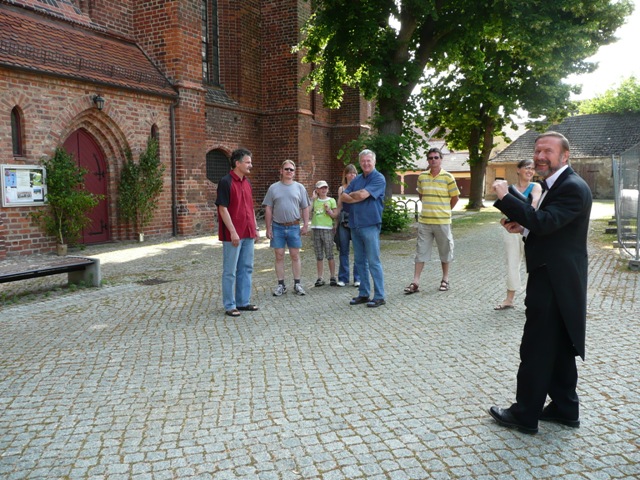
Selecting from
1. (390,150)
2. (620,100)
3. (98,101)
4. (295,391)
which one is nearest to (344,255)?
(295,391)

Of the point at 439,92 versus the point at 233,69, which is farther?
the point at 439,92

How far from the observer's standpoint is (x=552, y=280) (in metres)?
3.29

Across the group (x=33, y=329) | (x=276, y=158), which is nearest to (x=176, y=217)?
(x=276, y=158)

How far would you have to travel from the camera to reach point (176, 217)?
15.8 metres

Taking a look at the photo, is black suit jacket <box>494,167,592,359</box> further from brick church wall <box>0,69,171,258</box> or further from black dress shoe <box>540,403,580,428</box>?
brick church wall <box>0,69,171,258</box>

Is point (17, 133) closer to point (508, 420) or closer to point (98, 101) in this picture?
point (98, 101)

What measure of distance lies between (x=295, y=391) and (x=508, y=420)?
1.56 metres

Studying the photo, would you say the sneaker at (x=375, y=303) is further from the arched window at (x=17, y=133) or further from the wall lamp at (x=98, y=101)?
the wall lamp at (x=98, y=101)

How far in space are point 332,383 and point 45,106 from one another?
1081cm

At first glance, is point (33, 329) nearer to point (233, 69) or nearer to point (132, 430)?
point (132, 430)

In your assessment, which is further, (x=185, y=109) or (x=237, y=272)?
(x=185, y=109)

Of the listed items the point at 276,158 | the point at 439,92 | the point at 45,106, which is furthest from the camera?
the point at 439,92

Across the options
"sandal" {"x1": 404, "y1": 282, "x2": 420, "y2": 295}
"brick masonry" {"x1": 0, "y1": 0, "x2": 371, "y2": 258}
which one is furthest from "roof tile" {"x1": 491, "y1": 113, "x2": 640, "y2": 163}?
"sandal" {"x1": 404, "y1": 282, "x2": 420, "y2": 295}

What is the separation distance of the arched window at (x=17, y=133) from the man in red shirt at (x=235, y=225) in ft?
24.3
